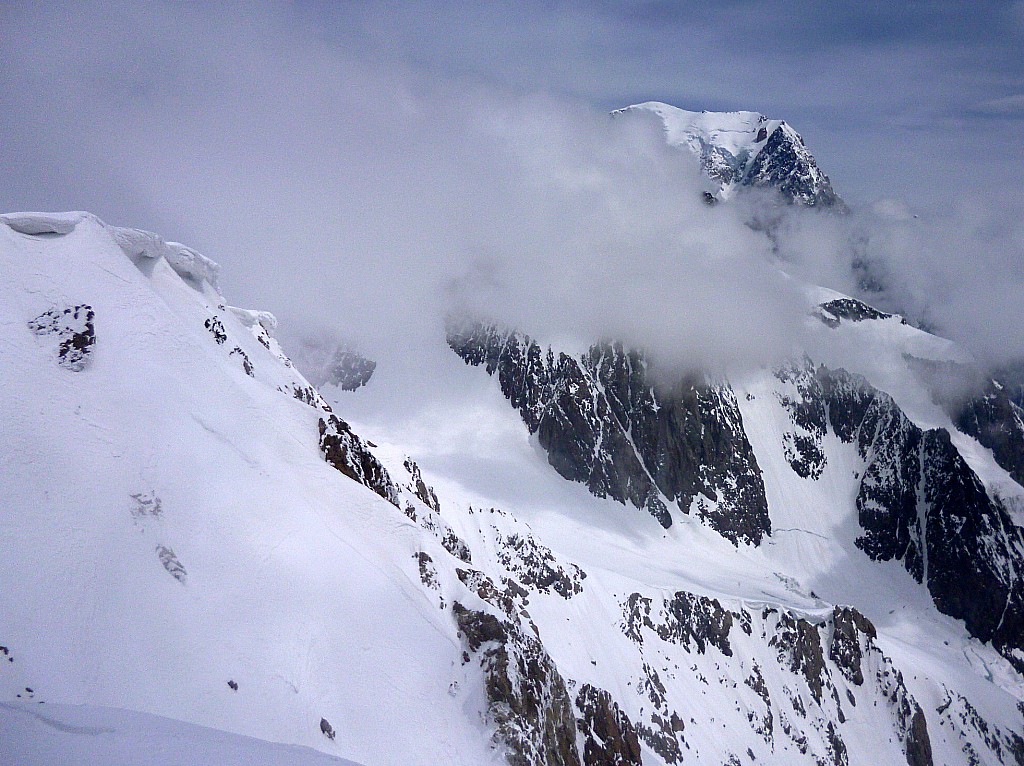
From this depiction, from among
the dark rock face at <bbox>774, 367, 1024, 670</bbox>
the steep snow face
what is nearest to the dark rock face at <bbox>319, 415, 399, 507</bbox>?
the steep snow face

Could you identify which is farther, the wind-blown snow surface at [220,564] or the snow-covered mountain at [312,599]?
the wind-blown snow surface at [220,564]

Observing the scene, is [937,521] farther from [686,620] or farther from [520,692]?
[520,692]

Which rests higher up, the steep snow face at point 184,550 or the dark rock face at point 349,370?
the steep snow face at point 184,550

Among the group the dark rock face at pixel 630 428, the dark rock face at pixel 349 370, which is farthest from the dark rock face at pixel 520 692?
the dark rock face at pixel 349 370

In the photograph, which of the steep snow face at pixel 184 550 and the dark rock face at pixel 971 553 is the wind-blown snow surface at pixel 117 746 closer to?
the steep snow face at pixel 184 550

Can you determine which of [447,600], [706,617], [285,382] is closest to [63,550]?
[447,600]
